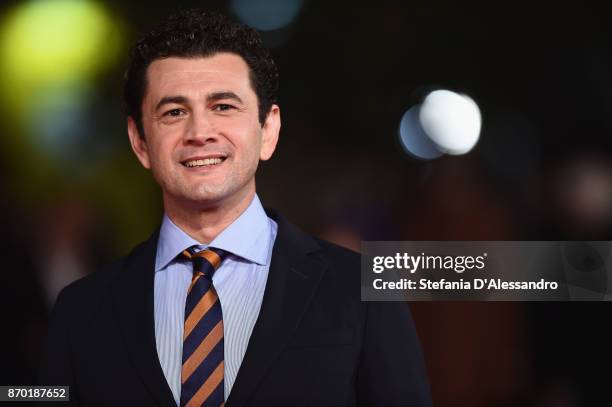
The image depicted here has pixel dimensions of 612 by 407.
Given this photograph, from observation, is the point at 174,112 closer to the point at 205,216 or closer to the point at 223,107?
the point at 223,107

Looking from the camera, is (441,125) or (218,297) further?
(441,125)

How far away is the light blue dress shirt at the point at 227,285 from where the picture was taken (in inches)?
58.4

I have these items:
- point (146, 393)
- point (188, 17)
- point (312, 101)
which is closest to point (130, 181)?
point (312, 101)

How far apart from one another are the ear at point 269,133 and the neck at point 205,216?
0.12 metres

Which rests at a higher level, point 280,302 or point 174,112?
point 174,112

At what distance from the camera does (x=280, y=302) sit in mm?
1479

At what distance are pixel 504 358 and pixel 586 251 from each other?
13.8 inches

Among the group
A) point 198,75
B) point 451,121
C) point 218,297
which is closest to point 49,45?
point 198,75

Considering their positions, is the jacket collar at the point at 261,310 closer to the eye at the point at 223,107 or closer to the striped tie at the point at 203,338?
the striped tie at the point at 203,338

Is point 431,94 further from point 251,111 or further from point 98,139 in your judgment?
point 98,139

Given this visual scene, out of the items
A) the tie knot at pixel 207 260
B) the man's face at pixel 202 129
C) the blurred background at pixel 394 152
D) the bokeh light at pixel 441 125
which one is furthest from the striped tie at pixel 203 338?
the bokeh light at pixel 441 125

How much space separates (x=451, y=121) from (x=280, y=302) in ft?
2.84

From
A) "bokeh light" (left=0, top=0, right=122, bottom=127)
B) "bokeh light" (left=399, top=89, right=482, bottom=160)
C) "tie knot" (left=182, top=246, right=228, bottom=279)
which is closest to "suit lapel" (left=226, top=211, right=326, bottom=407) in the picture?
"tie knot" (left=182, top=246, right=228, bottom=279)

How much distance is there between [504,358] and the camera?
198cm
